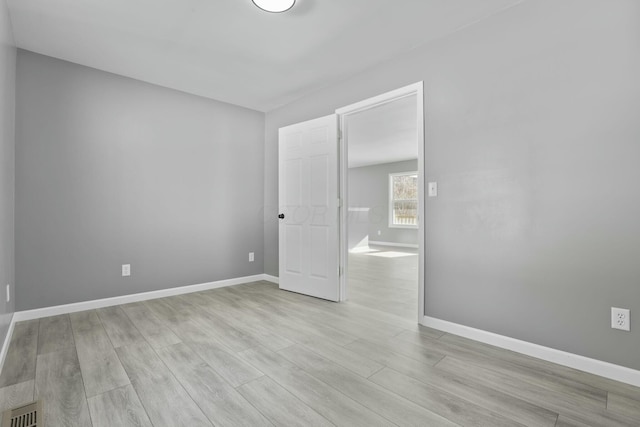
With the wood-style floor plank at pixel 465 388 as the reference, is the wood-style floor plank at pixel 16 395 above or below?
above

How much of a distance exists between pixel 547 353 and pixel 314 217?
7.76 feet

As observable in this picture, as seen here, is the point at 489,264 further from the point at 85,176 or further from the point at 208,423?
the point at 85,176

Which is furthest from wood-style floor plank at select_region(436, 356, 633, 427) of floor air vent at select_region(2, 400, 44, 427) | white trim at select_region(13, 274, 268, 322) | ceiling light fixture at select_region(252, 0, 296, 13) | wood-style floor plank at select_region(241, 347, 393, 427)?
white trim at select_region(13, 274, 268, 322)

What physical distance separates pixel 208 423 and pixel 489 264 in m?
2.08

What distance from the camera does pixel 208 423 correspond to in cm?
138

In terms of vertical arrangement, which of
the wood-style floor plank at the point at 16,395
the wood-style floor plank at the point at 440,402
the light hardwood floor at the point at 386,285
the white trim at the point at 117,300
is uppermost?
the white trim at the point at 117,300

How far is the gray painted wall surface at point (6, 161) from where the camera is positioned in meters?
2.01

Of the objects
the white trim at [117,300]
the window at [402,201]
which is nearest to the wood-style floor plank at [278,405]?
the white trim at [117,300]

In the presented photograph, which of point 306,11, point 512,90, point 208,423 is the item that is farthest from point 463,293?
point 306,11

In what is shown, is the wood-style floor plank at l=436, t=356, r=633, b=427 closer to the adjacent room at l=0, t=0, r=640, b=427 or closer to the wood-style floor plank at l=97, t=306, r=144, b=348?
the adjacent room at l=0, t=0, r=640, b=427

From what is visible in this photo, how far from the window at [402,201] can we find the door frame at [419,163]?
5.60 meters

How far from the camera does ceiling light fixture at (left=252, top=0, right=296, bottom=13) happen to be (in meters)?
2.07

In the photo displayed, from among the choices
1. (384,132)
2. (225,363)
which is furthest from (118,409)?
(384,132)

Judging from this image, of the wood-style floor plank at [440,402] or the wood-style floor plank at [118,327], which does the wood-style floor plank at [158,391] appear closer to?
the wood-style floor plank at [118,327]
